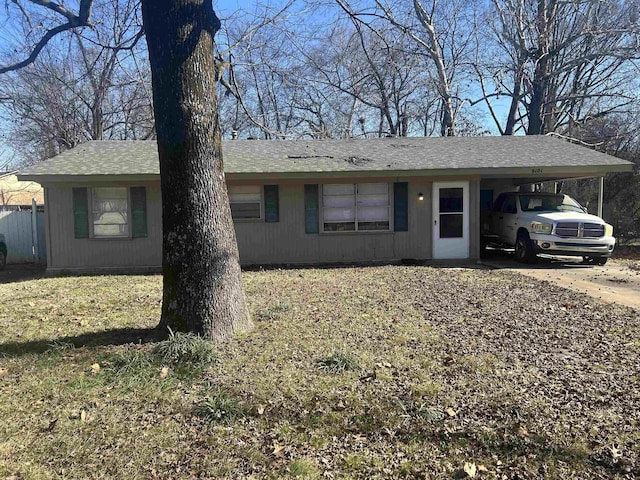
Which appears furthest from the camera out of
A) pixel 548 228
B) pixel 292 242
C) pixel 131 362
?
pixel 292 242

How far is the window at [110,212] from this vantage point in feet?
37.4

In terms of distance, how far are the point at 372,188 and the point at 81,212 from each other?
7.53 metres

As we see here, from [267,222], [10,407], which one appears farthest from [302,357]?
[267,222]

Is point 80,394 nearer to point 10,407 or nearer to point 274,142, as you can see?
point 10,407

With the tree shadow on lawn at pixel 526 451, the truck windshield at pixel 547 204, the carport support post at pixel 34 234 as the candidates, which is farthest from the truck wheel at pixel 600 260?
the carport support post at pixel 34 234

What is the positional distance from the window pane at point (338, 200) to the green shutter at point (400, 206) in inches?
47.4

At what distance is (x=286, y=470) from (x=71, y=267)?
34.8 feet

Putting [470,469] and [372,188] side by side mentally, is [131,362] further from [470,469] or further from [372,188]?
[372,188]

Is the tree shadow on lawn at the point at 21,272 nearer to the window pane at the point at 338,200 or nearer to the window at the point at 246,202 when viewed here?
the window at the point at 246,202

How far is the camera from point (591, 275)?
382 inches

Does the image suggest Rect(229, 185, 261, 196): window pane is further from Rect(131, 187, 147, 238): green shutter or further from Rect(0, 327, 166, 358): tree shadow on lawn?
Rect(0, 327, 166, 358): tree shadow on lawn

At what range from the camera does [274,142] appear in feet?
46.7

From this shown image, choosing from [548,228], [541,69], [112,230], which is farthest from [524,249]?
[541,69]

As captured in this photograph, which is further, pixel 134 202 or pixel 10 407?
pixel 134 202
